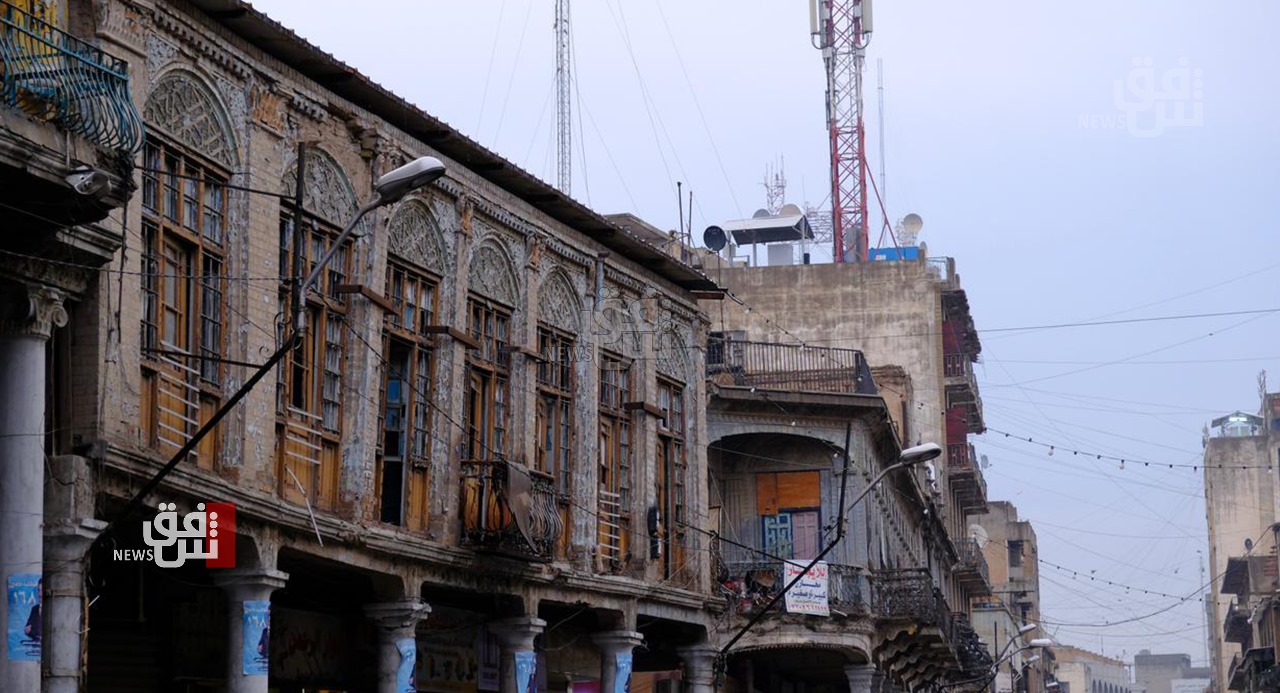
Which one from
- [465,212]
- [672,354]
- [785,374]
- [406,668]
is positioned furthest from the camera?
[785,374]

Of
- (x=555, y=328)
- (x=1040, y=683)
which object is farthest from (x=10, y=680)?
(x=1040, y=683)

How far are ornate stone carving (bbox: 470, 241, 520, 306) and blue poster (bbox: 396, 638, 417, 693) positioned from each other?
489cm

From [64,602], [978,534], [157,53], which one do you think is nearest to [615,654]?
[157,53]

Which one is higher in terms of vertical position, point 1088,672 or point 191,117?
point 191,117

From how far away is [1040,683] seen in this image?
10731 cm

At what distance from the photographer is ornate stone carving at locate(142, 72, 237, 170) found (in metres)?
19.0

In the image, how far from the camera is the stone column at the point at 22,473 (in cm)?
1611

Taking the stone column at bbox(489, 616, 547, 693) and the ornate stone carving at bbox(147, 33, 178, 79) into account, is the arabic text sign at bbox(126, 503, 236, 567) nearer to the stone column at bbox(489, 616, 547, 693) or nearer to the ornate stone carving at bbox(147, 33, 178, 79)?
the ornate stone carving at bbox(147, 33, 178, 79)

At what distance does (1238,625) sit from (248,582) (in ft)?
271

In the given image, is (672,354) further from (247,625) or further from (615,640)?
(247,625)

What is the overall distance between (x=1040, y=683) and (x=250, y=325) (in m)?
92.9

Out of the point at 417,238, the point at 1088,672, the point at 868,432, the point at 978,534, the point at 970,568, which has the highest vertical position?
the point at 417,238

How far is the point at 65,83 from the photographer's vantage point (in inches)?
640

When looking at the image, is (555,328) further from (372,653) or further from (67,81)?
(67,81)
